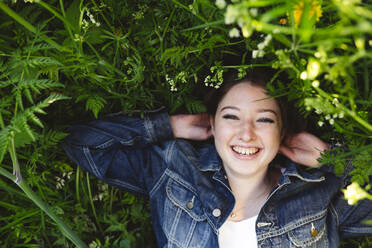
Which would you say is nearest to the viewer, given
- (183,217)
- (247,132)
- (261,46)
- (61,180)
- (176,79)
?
(261,46)

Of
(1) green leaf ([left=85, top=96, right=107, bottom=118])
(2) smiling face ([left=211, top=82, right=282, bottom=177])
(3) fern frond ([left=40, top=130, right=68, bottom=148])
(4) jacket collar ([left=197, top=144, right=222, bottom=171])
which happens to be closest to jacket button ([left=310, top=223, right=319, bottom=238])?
(2) smiling face ([left=211, top=82, right=282, bottom=177])

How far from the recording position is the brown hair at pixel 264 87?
6.77 ft

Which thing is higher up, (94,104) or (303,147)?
(94,104)

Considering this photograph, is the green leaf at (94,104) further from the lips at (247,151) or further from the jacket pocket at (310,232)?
the jacket pocket at (310,232)

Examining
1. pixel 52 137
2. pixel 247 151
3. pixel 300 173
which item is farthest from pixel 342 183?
pixel 52 137

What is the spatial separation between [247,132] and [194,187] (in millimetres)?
616

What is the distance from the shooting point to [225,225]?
7.55 feet

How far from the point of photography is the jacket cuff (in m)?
2.34

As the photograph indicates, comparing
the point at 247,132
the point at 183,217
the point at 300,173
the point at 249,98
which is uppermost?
the point at 249,98

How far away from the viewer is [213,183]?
2.38 meters

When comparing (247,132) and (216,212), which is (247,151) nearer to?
(247,132)

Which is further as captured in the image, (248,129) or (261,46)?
(248,129)

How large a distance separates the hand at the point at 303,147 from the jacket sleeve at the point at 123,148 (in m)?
0.76

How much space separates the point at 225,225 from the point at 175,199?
36cm
